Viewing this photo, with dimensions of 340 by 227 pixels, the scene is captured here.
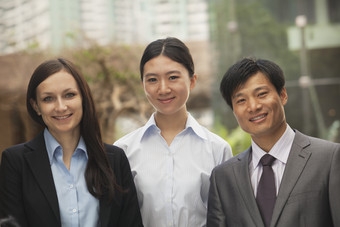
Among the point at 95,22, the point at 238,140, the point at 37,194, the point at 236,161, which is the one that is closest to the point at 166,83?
the point at 236,161

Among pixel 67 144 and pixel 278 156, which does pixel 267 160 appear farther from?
pixel 67 144

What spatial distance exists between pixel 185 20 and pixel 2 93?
446 centimetres

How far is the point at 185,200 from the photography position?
3074 mm

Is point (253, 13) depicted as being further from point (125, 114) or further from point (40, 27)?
point (40, 27)

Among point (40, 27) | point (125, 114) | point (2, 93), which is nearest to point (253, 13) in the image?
point (125, 114)

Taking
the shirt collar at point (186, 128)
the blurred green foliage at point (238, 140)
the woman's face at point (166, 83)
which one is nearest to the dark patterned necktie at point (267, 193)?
the shirt collar at point (186, 128)

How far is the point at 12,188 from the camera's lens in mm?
2646

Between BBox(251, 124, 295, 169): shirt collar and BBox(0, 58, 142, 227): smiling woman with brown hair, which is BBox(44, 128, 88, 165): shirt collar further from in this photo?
BBox(251, 124, 295, 169): shirt collar

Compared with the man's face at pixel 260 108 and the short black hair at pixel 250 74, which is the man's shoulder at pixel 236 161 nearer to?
the man's face at pixel 260 108

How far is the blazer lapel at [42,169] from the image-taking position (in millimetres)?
2625

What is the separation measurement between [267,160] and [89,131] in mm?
1122

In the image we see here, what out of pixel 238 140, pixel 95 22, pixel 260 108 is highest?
pixel 95 22

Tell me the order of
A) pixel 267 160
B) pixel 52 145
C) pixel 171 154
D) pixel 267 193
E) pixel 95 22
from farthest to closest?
pixel 95 22 → pixel 171 154 → pixel 52 145 → pixel 267 160 → pixel 267 193

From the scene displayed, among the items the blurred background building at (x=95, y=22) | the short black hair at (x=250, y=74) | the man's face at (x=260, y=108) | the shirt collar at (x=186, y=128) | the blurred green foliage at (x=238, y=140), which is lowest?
the blurred green foliage at (x=238, y=140)
